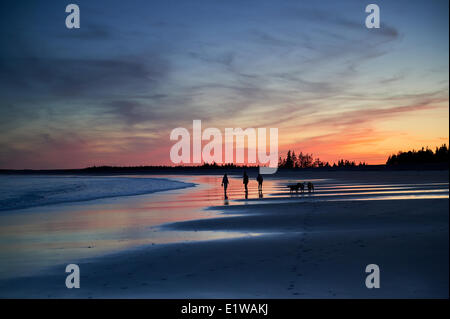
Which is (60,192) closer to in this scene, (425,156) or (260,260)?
(260,260)

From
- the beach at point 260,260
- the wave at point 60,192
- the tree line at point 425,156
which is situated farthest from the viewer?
the tree line at point 425,156

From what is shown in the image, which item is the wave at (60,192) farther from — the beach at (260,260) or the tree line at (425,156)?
the tree line at (425,156)

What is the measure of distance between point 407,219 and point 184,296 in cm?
1097

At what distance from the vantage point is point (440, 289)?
24.2 feet

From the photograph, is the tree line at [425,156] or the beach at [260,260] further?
the tree line at [425,156]

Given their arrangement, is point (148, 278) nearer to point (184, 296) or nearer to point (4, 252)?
point (184, 296)

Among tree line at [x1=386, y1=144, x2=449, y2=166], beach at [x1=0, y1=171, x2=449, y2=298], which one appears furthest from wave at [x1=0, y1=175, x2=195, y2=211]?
tree line at [x1=386, y1=144, x2=449, y2=166]

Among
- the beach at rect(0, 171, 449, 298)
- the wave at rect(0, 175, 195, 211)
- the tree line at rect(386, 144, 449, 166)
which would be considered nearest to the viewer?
the beach at rect(0, 171, 449, 298)

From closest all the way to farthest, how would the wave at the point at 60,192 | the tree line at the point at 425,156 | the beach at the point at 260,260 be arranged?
the beach at the point at 260,260
the wave at the point at 60,192
the tree line at the point at 425,156

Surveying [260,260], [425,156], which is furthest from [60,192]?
[425,156]

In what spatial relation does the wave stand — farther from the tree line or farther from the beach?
the tree line

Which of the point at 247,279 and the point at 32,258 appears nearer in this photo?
the point at 247,279

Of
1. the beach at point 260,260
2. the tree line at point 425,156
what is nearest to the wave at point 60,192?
the beach at point 260,260
